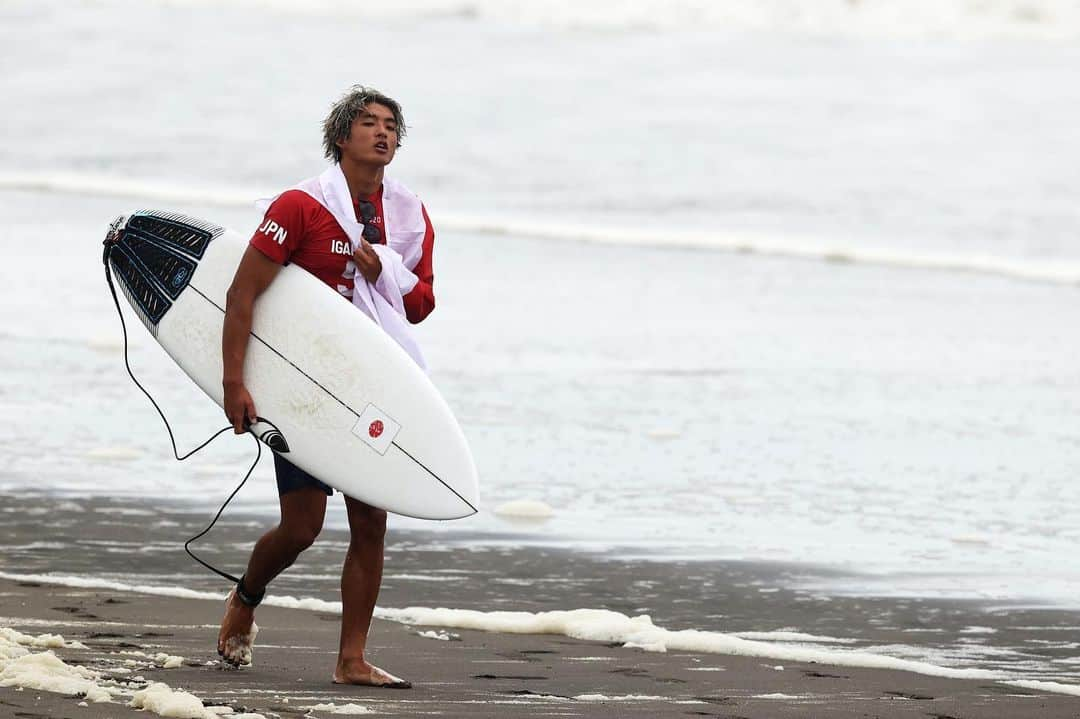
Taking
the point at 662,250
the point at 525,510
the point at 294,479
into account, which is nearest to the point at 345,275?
the point at 294,479

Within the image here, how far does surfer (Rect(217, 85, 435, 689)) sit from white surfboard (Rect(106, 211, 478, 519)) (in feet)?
0.20

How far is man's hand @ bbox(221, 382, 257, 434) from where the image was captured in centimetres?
477

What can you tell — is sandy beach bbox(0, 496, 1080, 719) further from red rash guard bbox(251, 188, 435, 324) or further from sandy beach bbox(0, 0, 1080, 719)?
red rash guard bbox(251, 188, 435, 324)

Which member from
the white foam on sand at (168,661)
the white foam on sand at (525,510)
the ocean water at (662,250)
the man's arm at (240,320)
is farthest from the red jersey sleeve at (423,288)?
the white foam on sand at (525,510)

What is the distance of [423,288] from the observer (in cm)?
488

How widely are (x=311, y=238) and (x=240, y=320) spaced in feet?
0.89

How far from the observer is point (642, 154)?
22531mm

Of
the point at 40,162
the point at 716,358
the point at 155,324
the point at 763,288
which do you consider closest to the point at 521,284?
the point at 763,288

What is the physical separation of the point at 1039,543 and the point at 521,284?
6919mm

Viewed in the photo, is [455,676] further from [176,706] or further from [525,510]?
[525,510]

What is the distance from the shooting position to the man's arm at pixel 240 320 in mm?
4703

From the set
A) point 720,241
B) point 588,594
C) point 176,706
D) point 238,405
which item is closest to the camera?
point 176,706

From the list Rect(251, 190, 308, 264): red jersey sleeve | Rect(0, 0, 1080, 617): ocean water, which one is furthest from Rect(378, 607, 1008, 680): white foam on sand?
Rect(251, 190, 308, 264): red jersey sleeve

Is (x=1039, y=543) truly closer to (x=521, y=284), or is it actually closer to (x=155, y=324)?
(x=155, y=324)
